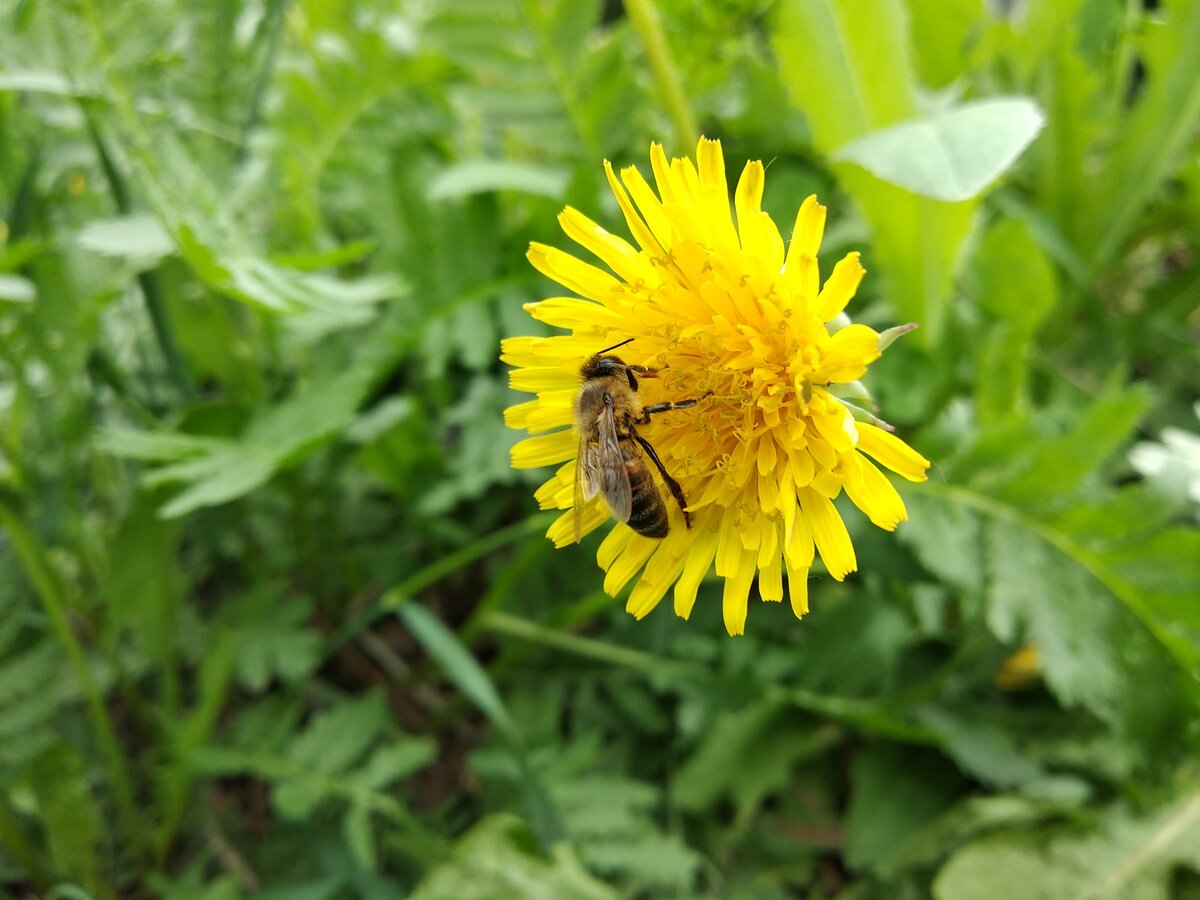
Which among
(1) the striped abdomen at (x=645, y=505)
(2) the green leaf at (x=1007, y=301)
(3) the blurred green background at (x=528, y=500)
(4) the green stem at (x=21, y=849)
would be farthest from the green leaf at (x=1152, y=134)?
(4) the green stem at (x=21, y=849)

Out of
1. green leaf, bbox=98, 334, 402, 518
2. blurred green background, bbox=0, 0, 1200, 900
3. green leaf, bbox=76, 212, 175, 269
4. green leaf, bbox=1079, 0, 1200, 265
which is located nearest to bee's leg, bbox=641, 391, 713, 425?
blurred green background, bbox=0, 0, 1200, 900

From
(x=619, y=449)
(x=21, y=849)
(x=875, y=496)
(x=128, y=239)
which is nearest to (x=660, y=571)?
(x=619, y=449)

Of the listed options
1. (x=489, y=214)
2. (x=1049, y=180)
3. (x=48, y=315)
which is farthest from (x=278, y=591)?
(x=1049, y=180)

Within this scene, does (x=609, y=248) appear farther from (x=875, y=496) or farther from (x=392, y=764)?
(x=392, y=764)

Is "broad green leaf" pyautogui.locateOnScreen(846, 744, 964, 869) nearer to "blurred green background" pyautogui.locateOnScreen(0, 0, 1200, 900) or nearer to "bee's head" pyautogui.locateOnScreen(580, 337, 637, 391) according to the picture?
"blurred green background" pyautogui.locateOnScreen(0, 0, 1200, 900)

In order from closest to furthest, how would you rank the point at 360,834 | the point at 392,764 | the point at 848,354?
the point at 848,354, the point at 360,834, the point at 392,764

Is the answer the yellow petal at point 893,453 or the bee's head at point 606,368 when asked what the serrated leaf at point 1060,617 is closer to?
the yellow petal at point 893,453
